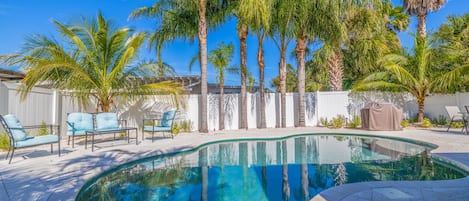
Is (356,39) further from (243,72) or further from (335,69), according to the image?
(243,72)

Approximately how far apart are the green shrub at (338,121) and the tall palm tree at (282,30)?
208 cm

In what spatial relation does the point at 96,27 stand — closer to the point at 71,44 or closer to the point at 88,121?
the point at 71,44

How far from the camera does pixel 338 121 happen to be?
33.3 feet

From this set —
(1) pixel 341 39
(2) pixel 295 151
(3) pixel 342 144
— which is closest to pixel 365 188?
(2) pixel 295 151

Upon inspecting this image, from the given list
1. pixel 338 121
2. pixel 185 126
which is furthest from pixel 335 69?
pixel 185 126

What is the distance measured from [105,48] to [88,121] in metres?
2.42

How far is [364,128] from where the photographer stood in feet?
30.5

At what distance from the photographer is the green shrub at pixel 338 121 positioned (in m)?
10.1

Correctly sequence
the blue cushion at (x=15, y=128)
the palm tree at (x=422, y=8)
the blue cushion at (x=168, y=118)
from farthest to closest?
the palm tree at (x=422, y=8) → the blue cushion at (x=168, y=118) → the blue cushion at (x=15, y=128)

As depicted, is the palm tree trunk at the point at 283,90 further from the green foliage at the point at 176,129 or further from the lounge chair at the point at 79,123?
the lounge chair at the point at 79,123

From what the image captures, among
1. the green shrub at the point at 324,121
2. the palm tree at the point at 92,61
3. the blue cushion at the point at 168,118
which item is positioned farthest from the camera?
the green shrub at the point at 324,121

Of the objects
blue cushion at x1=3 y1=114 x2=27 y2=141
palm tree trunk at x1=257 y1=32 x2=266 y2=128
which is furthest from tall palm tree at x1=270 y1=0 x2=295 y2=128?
blue cushion at x1=3 y1=114 x2=27 y2=141

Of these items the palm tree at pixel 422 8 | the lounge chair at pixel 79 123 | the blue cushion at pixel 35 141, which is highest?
the palm tree at pixel 422 8

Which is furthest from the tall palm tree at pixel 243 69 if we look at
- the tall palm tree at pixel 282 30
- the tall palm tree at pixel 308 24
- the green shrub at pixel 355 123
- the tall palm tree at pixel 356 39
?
the green shrub at pixel 355 123
